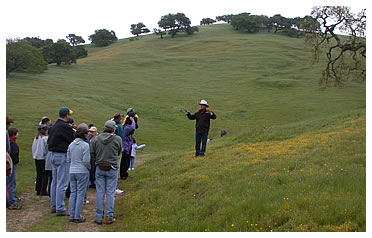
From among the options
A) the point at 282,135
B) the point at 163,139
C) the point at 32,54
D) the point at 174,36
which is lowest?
the point at 163,139

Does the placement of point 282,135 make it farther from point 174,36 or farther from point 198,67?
point 174,36

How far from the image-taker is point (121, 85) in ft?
194

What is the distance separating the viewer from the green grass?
865 centimetres

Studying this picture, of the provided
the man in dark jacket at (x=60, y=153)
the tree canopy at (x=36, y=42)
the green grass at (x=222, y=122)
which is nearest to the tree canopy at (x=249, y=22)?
the green grass at (x=222, y=122)

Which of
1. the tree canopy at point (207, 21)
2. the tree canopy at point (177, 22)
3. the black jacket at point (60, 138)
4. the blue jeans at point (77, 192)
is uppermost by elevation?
the tree canopy at point (207, 21)

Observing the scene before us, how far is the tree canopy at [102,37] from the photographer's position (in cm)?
12794

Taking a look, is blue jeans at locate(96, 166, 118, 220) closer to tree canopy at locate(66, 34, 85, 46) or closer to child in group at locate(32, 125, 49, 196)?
child in group at locate(32, 125, 49, 196)

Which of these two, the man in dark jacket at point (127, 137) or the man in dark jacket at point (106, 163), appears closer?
the man in dark jacket at point (106, 163)

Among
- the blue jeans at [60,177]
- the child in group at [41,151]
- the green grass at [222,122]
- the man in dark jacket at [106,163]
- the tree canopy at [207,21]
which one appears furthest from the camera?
the tree canopy at [207,21]

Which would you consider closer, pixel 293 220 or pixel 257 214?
→ pixel 293 220

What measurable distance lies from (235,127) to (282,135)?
1550 cm

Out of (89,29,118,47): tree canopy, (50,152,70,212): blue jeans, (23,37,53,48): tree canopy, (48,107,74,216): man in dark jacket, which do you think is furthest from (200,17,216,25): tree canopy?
(50,152,70,212): blue jeans

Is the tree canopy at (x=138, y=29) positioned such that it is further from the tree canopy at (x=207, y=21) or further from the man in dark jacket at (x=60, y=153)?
the man in dark jacket at (x=60, y=153)

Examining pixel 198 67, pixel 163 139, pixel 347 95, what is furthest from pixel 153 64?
pixel 163 139
